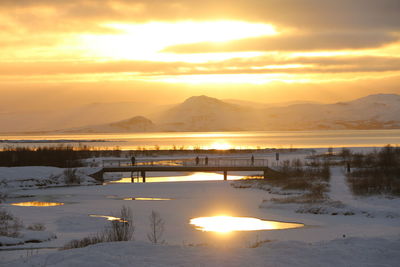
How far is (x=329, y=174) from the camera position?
51.4 m

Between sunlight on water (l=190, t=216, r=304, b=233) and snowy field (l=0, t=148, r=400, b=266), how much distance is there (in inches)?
27.1

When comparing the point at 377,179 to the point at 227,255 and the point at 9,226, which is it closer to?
the point at 9,226

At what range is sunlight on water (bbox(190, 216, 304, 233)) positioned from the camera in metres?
28.5

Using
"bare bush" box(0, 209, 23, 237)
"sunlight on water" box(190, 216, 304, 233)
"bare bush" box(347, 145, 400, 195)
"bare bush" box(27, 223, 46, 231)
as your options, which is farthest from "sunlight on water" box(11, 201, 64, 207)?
"bare bush" box(347, 145, 400, 195)

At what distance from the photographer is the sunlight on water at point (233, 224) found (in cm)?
2850

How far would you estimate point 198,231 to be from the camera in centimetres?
2761

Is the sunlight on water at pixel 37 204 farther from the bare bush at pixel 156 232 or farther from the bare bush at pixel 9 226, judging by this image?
the bare bush at pixel 156 232

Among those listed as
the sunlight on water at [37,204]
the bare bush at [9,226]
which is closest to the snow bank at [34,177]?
the sunlight on water at [37,204]

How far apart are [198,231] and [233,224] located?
114 inches

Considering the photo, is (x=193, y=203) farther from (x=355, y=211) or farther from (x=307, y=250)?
(x=307, y=250)

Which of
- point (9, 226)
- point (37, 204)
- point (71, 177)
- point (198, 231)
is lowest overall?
point (198, 231)

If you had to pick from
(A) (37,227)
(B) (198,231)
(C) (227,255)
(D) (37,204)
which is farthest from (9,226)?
(D) (37,204)

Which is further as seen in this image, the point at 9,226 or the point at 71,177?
the point at 71,177

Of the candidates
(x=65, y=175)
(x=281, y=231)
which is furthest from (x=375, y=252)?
(x=65, y=175)
